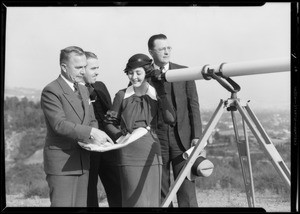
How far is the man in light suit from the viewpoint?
4336mm

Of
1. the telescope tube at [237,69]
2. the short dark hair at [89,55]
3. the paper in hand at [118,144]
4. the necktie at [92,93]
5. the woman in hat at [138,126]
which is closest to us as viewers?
the telescope tube at [237,69]

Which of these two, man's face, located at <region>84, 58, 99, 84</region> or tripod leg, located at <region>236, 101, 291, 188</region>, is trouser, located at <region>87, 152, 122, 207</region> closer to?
man's face, located at <region>84, 58, 99, 84</region>

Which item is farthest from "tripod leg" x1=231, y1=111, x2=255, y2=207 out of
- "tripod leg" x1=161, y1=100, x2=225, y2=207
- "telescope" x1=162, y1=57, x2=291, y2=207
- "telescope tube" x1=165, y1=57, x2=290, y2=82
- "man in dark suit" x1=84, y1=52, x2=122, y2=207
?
"man in dark suit" x1=84, y1=52, x2=122, y2=207

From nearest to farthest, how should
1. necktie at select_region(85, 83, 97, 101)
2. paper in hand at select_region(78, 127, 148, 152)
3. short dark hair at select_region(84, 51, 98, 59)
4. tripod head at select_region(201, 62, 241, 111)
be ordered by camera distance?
1. tripod head at select_region(201, 62, 241, 111)
2. paper in hand at select_region(78, 127, 148, 152)
3. short dark hair at select_region(84, 51, 98, 59)
4. necktie at select_region(85, 83, 97, 101)

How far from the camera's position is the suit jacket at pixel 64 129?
429 centimetres

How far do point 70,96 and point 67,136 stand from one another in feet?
1.07

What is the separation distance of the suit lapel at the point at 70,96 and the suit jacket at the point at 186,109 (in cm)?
81

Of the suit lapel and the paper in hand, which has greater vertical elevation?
the suit lapel

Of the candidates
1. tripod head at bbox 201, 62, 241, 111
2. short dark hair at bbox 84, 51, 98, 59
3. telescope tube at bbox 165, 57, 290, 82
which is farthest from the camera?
short dark hair at bbox 84, 51, 98, 59

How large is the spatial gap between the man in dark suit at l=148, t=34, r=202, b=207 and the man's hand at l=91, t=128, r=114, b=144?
529 millimetres

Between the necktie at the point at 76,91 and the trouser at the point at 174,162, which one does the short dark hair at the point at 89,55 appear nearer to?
the necktie at the point at 76,91

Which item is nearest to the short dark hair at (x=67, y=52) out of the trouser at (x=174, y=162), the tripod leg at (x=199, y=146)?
the trouser at (x=174, y=162)
